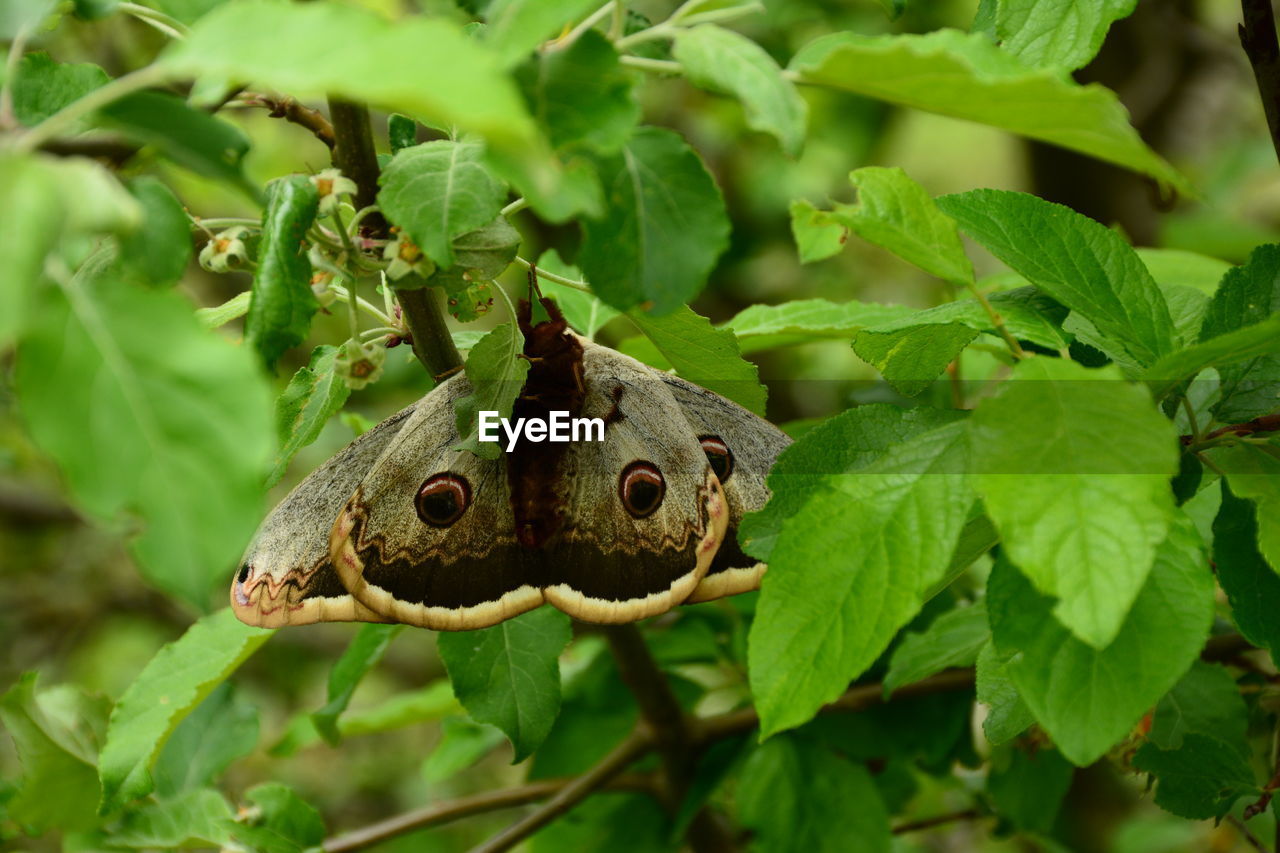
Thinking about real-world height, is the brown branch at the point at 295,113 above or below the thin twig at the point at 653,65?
below

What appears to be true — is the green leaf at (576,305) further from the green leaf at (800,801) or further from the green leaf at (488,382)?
the green leaf at (800,801)

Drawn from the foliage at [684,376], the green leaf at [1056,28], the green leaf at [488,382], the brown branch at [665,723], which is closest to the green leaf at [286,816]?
the foliage at [684,376]

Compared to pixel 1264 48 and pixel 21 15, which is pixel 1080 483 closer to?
pixel 1264 48

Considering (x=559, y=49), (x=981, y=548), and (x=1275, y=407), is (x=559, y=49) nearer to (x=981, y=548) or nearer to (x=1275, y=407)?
(x=981, y=548)

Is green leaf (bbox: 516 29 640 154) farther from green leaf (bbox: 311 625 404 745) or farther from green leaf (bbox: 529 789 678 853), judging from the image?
green leaf (bbox: 529 789 678 853)

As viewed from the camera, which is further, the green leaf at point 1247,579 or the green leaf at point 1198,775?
the green leaf at point 1198,775

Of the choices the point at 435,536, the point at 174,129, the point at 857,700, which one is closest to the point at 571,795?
the point at 857,700

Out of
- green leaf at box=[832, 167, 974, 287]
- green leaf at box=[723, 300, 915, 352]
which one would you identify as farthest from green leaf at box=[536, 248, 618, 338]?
green leaf at box=[832, 167, 974, 287]
